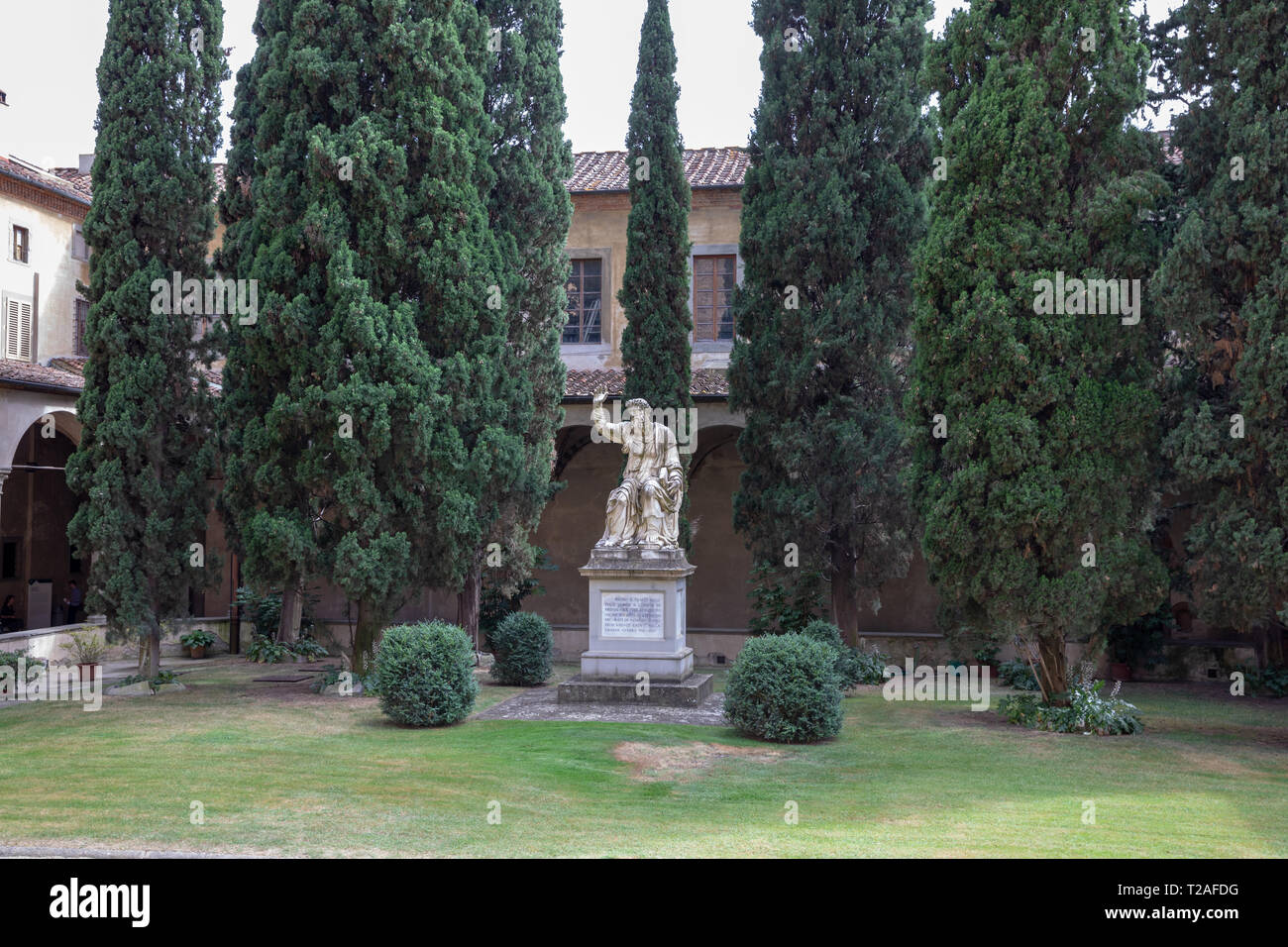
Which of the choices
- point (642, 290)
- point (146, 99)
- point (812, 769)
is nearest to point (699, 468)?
point (642, 290)

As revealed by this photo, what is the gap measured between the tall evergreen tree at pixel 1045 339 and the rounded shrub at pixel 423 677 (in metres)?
5.47

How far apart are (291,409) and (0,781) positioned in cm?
603

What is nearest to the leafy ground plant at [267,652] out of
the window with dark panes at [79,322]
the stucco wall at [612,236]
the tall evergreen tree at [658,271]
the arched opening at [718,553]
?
the tall evergreen tree at [658,271]

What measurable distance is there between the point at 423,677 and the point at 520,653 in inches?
159

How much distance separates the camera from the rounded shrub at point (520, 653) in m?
16.3

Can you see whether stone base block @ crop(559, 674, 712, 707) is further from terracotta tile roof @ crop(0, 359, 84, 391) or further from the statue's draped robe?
terracotta tile roof @ crop(0, 359, 84, 391)

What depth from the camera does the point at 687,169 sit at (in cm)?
2392

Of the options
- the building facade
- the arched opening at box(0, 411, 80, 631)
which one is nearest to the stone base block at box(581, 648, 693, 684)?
the building facade

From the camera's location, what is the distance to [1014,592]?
12.7m

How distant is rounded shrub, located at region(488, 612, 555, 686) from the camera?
16.3 m

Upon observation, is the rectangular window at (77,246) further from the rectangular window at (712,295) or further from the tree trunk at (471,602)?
the rectangular window at (712,295)

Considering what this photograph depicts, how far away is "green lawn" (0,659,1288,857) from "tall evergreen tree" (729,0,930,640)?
4.44m

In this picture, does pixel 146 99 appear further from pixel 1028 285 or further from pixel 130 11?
pixel 1028 285

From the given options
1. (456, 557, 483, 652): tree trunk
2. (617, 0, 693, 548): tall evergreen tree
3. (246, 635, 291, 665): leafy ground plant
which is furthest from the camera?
(246, 635, 291, 665): leafy ground plant
